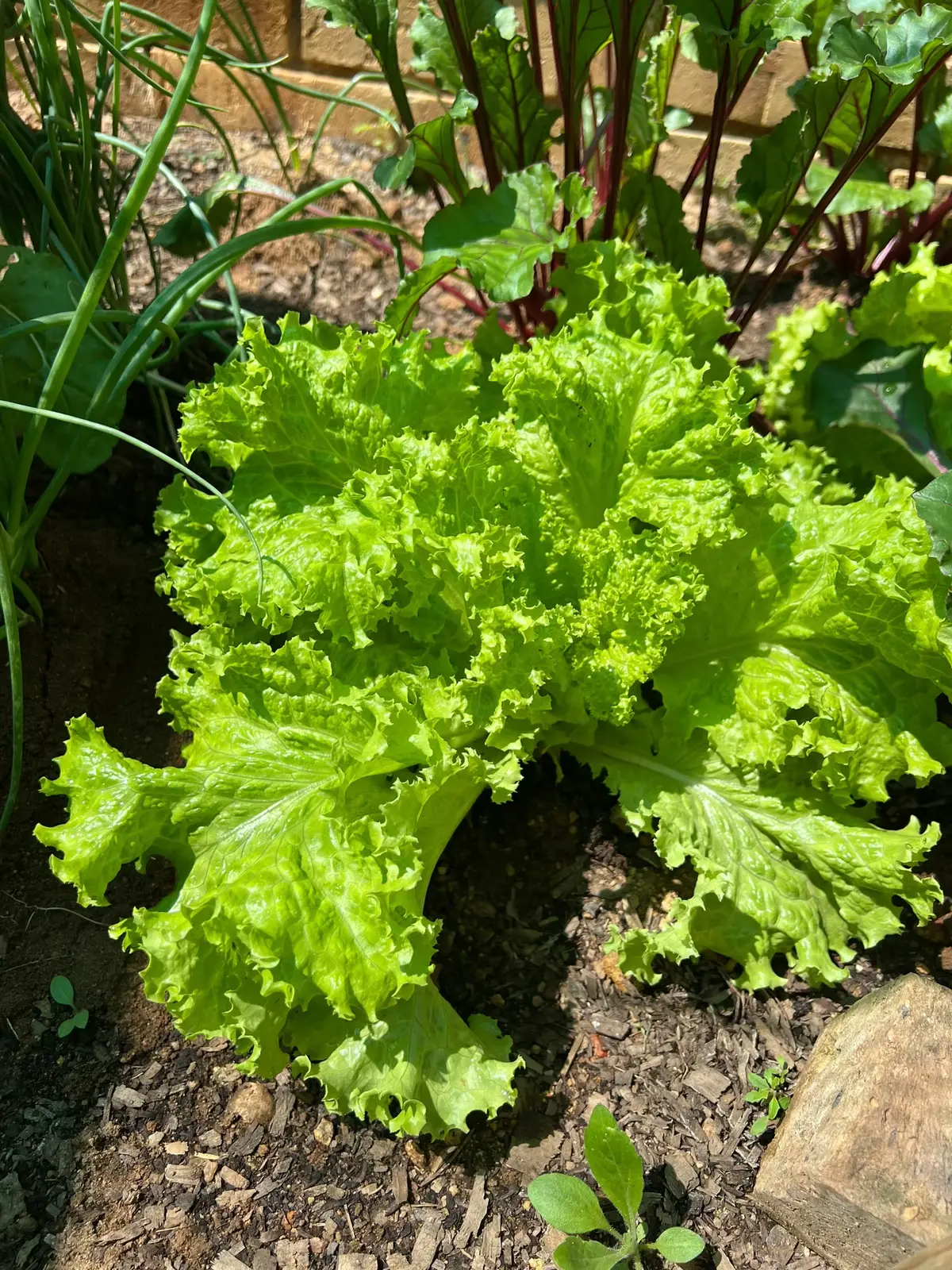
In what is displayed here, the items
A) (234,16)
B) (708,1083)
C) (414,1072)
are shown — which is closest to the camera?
(414,1072)

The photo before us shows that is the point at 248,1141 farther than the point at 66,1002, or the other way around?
the point at 66,1002

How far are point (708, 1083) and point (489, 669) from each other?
964 mm

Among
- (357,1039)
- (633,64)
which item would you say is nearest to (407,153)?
(633,64)

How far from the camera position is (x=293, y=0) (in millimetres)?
3355

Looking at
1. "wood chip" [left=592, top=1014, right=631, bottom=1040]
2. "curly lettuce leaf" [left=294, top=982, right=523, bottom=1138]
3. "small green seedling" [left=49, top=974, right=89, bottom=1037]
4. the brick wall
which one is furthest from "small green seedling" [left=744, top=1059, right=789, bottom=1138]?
the brick wall

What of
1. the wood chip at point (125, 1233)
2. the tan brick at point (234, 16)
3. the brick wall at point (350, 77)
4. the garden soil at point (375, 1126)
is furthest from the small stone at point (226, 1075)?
the tan brick at point (234, 16)

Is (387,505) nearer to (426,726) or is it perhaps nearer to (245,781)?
(426,726)

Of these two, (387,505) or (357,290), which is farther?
(357,290)

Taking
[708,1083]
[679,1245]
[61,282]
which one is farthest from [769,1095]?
[61,282]

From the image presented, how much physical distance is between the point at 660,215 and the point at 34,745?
215cm

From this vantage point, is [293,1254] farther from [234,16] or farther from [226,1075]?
[234,16]

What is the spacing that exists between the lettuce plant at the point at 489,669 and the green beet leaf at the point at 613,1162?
0.21m

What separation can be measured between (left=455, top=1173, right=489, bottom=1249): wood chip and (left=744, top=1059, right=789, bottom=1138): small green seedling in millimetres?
544

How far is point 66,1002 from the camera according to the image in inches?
75.7
